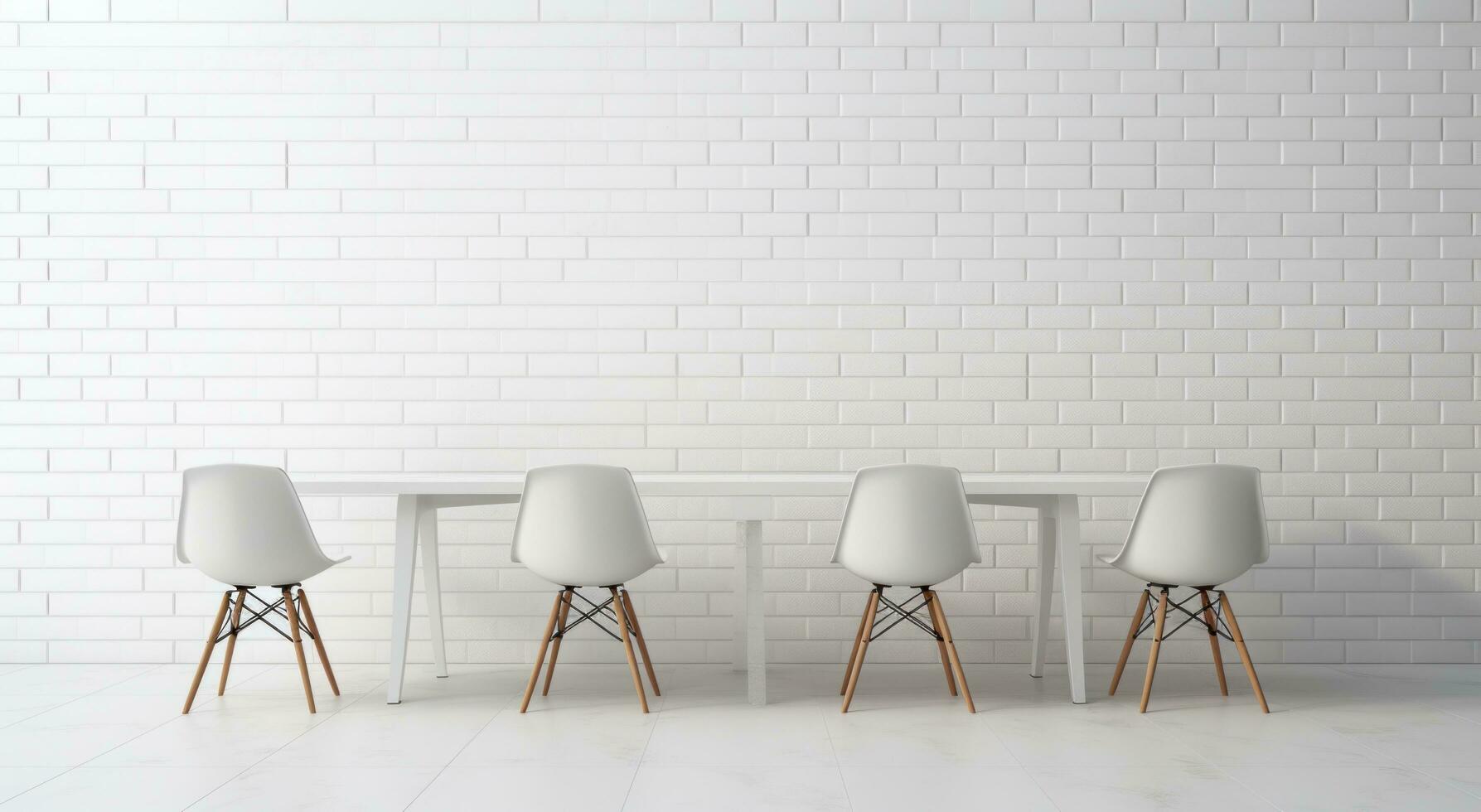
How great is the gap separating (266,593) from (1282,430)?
423 centimetres

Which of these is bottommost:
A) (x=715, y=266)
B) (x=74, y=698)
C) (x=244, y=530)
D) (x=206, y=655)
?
(x=74, y=698)

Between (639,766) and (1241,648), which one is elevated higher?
(1241,648)

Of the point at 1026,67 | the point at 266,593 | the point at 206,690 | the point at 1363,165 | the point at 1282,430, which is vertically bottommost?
the point at 206,690

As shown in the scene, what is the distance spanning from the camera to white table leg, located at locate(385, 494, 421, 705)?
10.8ft

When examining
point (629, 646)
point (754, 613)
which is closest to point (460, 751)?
point (629, 646)

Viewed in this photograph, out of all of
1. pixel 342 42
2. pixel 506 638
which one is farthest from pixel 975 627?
pixel 342 42

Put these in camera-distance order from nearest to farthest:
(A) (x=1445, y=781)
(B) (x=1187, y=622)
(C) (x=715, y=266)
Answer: (A) (x=1445, y=781) < (B) (x=1187, y=622) < (C) (x=715, y=266)

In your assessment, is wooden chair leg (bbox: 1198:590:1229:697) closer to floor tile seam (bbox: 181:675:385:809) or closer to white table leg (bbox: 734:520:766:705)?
white table leg (bbox: 734:520:766:705)

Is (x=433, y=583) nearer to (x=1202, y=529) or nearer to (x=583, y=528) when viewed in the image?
(x=583, y=528)

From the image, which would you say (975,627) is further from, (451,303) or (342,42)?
(342,42)

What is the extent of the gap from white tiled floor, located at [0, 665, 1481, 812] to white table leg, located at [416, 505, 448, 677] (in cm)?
12

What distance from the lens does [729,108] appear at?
4051mm

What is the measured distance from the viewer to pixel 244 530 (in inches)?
125

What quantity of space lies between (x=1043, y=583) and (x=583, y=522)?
5.79 feet
